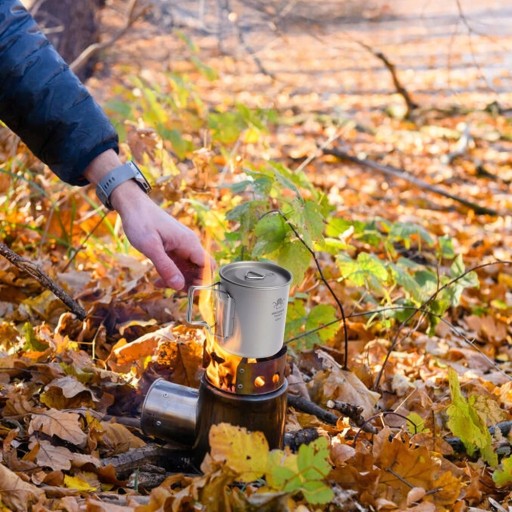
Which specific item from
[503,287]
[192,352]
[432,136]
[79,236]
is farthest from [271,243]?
[432,136]

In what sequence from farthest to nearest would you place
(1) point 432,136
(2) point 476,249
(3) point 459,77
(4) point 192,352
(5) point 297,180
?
(3) point 459,77
(1) point 432,136
(2) point 476,249
(5) point 297,180
(4) point 192,352

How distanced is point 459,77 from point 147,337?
346 inches

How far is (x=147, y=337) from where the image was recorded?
7.28ft

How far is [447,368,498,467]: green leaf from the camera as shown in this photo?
1936 millimetres

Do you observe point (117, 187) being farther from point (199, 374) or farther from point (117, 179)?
point (199, 374)

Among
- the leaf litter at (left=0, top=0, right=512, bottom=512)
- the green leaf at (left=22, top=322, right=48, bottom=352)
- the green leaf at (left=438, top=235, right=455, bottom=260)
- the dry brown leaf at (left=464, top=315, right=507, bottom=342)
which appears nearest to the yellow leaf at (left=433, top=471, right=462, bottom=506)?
the leaf litter at (left=0, top=0, right=512, bottom=512)

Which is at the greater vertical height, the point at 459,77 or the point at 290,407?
the point at 290,407

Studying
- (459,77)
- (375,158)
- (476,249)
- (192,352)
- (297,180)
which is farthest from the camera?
(459,77)

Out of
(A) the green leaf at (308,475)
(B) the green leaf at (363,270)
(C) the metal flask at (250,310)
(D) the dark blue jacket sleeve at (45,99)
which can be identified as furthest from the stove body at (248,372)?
(B) the green leaf at (363,270)

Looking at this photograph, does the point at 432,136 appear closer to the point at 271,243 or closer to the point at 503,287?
the point at 503,287

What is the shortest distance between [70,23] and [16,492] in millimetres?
5015

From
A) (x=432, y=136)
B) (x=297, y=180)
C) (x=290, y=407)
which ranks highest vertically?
(x=297, y=180)

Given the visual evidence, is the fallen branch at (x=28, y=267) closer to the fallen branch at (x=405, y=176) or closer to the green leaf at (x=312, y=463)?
the green leaf at (x=312, y=463)

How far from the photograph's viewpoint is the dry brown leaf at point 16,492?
59.6 inches
